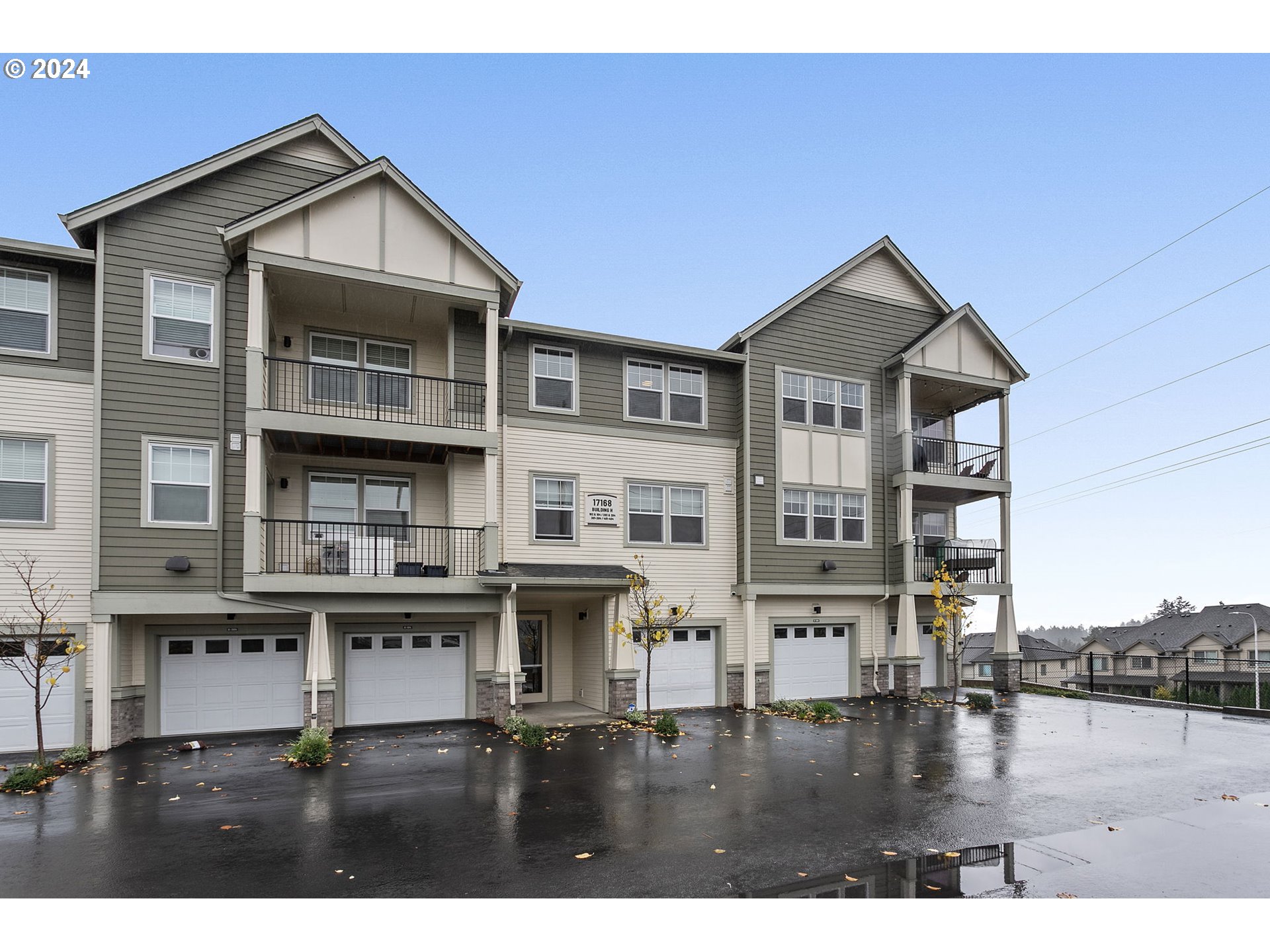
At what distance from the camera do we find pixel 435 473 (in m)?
15.9

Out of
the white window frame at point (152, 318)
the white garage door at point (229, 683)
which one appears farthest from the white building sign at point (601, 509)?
the white window frame at point (152, 318)

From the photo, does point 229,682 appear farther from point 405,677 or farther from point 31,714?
point 405,677

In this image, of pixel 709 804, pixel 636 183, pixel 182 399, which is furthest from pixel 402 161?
pixel 636 183

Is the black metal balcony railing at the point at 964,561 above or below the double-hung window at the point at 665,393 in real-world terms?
below

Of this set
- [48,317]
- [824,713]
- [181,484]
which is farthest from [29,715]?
[824,713]

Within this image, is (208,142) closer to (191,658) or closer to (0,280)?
(0,280)

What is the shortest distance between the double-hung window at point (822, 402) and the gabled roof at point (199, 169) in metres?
11.3

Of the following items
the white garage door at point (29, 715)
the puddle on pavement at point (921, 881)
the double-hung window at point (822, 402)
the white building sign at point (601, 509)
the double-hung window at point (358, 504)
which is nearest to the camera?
the puddle on pavement at point (921, 881)

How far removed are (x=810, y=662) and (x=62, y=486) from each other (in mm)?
16523

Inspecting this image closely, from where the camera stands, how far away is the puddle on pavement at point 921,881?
6004 mm

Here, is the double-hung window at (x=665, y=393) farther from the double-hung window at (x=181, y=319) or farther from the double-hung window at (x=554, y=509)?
the double-hung window at (x=181, y=319)

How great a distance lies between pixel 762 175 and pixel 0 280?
2175 centimetres

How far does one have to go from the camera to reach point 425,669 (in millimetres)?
15234

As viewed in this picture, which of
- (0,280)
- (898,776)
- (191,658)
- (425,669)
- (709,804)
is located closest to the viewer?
(709,804)
